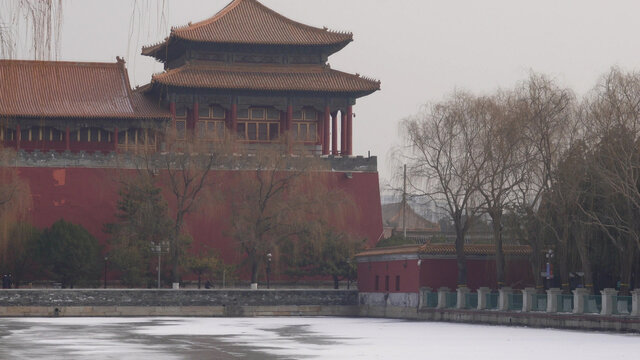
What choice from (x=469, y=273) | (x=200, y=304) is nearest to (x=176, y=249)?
(x=200, y=304)

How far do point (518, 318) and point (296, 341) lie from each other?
9.34 m

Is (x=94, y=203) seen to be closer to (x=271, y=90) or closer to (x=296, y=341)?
(x=271, y=90)

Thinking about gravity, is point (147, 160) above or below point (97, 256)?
above

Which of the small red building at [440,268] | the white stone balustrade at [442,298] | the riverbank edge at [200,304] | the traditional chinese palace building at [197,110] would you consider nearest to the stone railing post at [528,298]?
the riverbank edge at [200,304]

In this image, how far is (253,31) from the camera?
49344 mm

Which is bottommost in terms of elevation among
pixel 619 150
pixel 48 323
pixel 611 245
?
pixel 48 323

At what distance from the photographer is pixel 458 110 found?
121 feet

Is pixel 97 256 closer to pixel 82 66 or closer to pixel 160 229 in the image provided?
pixel 160 229

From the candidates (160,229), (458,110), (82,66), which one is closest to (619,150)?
(458,110)

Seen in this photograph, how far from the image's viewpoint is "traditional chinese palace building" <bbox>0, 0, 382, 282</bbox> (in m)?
44.2

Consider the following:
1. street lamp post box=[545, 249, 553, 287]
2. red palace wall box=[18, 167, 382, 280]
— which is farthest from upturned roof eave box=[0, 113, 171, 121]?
street lamp post box=[545, 249, 553, 287]

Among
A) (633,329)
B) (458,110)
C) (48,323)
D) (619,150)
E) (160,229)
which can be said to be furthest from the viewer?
(160,229)

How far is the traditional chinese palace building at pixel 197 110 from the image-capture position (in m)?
44.2

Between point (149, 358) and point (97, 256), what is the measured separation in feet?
74.1
